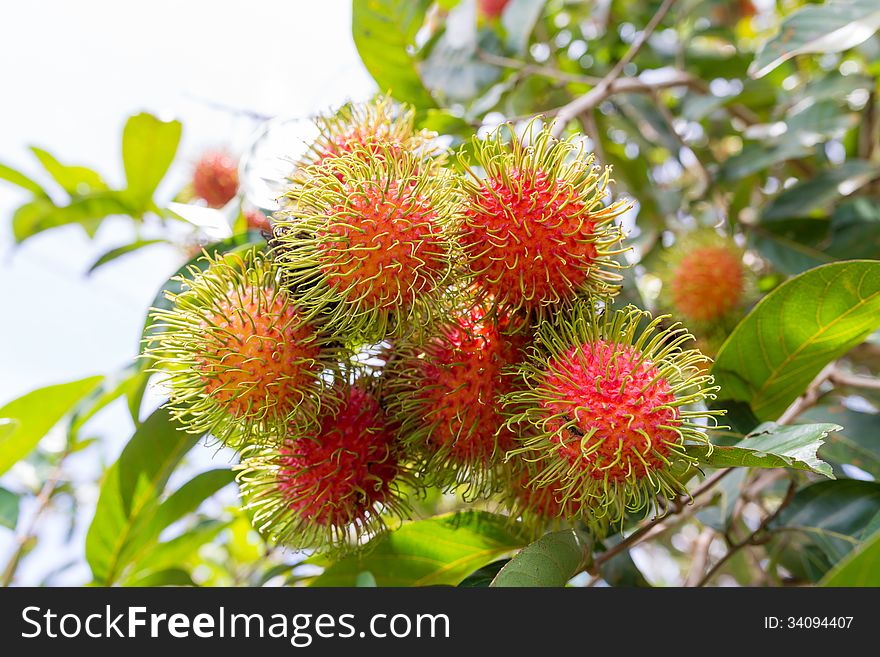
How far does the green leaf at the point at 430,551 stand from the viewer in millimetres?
1018

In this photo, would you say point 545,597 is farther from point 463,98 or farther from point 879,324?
point 463,98

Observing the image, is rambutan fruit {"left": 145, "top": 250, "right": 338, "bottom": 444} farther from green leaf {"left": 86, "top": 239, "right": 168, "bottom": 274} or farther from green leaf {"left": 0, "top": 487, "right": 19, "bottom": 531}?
green leaf {"left": 0, "top": 487, "right": 19, "bottom": 531}

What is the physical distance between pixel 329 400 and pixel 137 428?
366 mm

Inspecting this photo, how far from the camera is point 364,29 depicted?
4.04ft

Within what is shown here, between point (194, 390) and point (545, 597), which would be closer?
point (545, 597)

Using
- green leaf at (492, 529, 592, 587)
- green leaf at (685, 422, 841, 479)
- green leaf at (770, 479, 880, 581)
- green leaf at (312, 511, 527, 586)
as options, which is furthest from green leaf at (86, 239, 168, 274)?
green leaf at (770, 479, 880, 581)

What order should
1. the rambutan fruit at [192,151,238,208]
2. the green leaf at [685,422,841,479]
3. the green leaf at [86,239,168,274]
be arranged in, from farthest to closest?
the rambutan fruit at [192,151,238,208] → the green leaf at [86,239,168,274] → the green leaf at [685,422,841,479]

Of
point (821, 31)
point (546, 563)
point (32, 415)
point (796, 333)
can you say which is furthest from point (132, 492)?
point (821, 31)

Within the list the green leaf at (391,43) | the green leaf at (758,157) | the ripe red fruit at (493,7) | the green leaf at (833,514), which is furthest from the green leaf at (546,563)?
the ripe red fruit at (493,7)

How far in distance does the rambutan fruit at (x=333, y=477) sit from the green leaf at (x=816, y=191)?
101 centimetres

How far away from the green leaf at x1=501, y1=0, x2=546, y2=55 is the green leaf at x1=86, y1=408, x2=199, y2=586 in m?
0.98

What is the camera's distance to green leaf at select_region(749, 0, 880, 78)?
1065 millimetres

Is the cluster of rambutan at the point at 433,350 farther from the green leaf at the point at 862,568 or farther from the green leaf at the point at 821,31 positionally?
the green leaf at the point at 821,31

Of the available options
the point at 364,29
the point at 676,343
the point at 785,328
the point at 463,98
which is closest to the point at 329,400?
the point at 676,343
